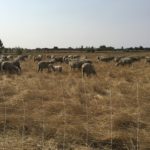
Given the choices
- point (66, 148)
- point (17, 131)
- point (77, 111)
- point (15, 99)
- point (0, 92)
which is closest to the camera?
point (66, 148)

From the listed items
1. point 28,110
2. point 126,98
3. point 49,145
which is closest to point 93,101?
point 126,98

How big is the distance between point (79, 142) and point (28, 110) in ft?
10.6

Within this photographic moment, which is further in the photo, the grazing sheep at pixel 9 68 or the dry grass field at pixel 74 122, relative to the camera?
the grazing sheep at pixel 9 68

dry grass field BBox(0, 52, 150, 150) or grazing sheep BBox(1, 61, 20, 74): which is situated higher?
grazing sheep BBox(1, 61, 20, 74)

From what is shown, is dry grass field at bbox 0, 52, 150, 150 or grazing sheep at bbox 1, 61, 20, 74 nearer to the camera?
dry grass field at bbox 0, 52, 150, 150

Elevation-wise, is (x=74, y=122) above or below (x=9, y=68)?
below

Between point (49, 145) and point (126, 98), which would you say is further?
point (126, 98)

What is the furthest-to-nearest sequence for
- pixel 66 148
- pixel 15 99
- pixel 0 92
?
pixel 0 92 → pixel 15 99 → pixel 66 148

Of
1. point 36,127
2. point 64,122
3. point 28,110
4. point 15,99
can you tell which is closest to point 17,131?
point 36,127

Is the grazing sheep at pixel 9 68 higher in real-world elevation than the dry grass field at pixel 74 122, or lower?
higher

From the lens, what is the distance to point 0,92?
14945mm

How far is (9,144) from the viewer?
343 inches

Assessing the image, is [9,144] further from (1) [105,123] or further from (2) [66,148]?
(1) [105,123]

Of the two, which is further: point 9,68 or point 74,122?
point 9,68
